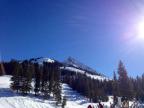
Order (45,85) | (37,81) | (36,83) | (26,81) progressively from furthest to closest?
(37,81) → (36,83) → (45,85) → (26,81)

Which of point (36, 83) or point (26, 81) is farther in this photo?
point (36, 83)

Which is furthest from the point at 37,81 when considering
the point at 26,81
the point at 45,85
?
the point at 26,81

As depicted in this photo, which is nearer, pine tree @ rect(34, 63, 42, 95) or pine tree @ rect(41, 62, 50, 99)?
pine tree @ rect(41, 62, 50, 99)

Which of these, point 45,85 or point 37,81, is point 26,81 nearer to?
point 45,85

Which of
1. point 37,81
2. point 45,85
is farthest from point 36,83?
point 45,85

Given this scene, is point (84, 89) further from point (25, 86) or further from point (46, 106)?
point (46, 106)

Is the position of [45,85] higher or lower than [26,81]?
lower

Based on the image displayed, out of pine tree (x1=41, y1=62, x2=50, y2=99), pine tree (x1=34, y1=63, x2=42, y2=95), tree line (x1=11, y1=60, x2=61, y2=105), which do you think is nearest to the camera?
tree line (x1=11, y1=60, x2=61, y2=105)

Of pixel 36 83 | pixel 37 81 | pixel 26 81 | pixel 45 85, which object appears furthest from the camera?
pixel 37 81

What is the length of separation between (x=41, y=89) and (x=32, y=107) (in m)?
34.7

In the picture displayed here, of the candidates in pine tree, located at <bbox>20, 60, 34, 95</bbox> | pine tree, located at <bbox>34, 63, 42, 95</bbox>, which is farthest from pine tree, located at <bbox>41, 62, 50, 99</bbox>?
pine tree, located at <bbox>20, 60, 34, 95</bbox>

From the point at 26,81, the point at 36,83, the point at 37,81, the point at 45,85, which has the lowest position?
the point at 45,85

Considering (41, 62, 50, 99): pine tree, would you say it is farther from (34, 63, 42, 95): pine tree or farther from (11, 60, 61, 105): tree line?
(34, 63, 42, 95): pine tree

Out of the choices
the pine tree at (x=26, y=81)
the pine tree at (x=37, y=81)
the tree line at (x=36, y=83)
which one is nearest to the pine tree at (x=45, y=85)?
the tree line at (x=36, y=83)
